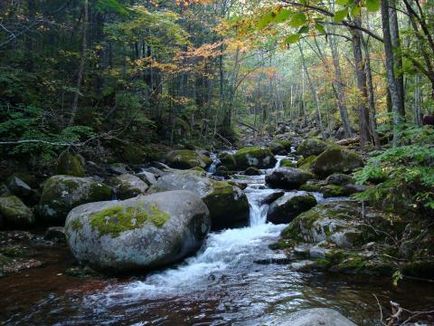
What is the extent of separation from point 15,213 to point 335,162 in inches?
383

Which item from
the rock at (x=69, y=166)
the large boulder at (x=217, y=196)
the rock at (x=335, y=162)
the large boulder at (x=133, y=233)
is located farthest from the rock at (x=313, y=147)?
the large boulder at (x=133, y=233)

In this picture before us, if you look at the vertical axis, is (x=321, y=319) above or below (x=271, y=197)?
below

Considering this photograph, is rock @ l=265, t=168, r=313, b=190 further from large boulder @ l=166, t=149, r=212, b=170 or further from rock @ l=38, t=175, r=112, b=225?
rock @ l=38, t=175, r=112, b=225

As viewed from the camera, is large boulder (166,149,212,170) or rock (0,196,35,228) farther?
large boulder (166,149,212,170)

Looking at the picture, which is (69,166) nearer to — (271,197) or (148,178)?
(148,178)

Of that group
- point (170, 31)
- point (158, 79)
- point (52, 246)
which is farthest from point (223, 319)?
point (158, 79)

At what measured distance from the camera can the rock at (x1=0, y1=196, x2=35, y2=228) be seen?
9062 millimetres

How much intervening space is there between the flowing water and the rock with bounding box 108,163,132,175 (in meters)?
6.90

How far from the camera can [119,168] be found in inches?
557

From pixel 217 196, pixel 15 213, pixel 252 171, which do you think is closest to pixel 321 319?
pixel 217 196

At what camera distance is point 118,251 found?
6.64m

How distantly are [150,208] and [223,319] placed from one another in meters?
2.81

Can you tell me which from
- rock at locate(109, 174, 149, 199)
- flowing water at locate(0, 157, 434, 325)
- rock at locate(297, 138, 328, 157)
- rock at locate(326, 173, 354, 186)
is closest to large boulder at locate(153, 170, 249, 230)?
rock at locate(109, 174, 149, 199)

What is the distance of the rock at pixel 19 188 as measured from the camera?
10.3m
